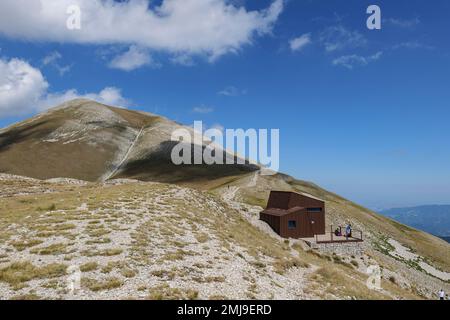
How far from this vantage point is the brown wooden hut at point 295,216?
57.9 metres

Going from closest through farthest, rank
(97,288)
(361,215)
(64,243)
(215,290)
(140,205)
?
(97,288), (215,290), (64,243), (140,205), (361,215)

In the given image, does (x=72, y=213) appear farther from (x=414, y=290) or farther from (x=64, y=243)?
(x=414, y=290)

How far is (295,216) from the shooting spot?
58969mm

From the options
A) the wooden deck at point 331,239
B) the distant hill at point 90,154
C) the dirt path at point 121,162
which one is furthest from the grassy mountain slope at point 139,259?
the dirt path at point 121,162

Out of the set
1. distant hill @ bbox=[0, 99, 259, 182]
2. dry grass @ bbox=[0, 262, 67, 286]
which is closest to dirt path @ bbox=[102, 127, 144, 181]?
distant hill @ bbox=[0, 99, 259, 182]

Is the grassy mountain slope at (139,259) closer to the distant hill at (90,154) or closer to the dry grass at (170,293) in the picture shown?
the dry grass at (170,293)

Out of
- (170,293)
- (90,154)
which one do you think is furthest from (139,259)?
(90,154)

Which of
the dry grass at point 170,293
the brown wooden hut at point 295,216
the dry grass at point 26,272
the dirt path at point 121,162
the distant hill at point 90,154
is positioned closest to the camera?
the dry grass at point 170,293

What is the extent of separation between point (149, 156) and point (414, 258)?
119 m

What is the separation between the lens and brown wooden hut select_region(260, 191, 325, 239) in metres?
57.9

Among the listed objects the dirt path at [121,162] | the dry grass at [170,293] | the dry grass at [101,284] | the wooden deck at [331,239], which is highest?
the dirt path at [121,162]

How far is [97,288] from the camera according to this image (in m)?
17.8

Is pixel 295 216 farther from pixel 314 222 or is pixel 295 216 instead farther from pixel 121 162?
pixel 121 162
